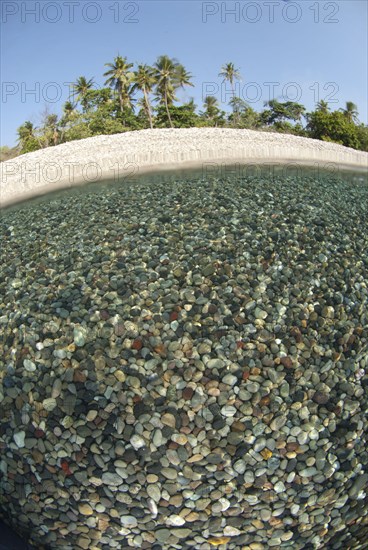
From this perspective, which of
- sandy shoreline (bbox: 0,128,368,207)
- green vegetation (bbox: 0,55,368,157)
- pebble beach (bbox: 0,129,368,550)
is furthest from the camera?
green vegetation (bbox: 0,55,368,157)

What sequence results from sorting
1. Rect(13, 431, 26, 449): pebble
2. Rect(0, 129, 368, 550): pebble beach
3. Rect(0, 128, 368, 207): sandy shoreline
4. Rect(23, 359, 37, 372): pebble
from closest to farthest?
Rect(0, 129, 368, 550): pebble beach, Rect(13, 431, 26, 449): pebble, Rect(23, 359, 37, 372): pebble, Rect(0, 128, 368, 207): sandy shoreline

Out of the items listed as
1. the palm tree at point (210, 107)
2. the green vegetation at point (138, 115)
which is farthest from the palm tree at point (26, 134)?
the palm tree at point (210, 107)

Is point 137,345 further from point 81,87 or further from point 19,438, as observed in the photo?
point 81,87

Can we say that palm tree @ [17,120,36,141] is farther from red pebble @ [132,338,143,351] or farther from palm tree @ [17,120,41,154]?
red pebble @ [132,338,143,351]

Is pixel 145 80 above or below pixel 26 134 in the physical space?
above

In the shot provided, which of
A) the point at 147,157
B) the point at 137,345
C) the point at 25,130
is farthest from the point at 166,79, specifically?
the point at 137,345

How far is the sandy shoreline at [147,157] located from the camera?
11094 millimetres

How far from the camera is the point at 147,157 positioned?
12.7 m

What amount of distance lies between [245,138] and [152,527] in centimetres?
1418

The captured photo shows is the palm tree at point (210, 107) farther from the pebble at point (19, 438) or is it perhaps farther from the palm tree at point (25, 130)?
the pebble at point (19, 438)

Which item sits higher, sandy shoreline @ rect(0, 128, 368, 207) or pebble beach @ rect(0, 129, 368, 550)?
sandy shoreline @ rect(0, 128, 368, 207)

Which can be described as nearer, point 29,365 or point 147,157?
point 29,365

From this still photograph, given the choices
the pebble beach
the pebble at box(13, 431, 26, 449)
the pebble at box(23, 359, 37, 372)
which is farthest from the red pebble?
the pebble at box(13, 431, 26, 449)

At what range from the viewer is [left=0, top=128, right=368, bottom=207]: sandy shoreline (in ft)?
36.4
